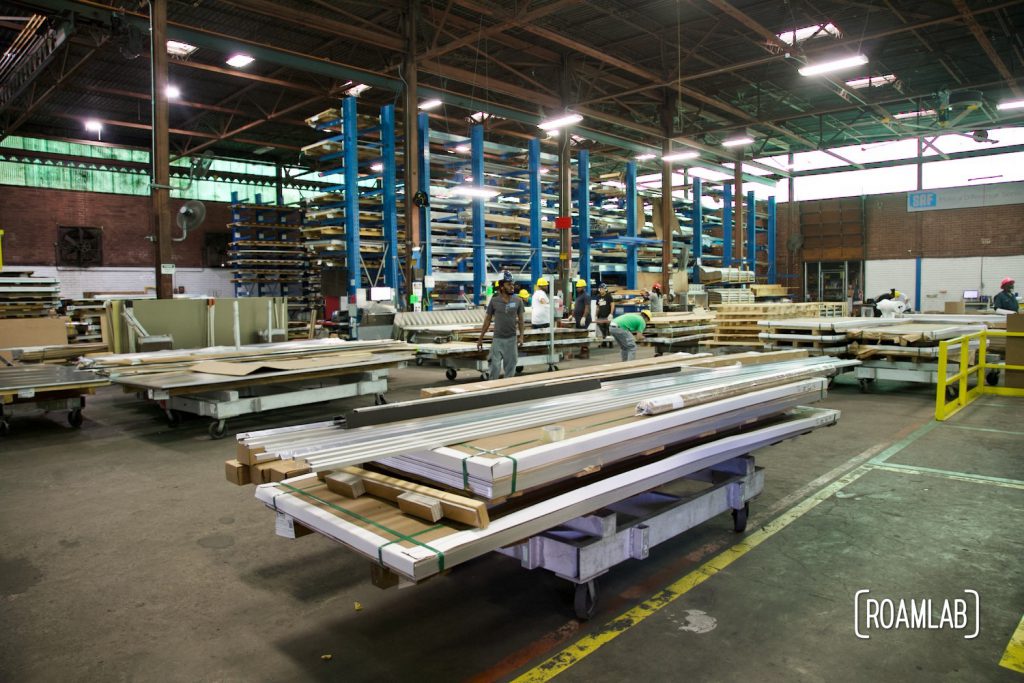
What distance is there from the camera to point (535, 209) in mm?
17672

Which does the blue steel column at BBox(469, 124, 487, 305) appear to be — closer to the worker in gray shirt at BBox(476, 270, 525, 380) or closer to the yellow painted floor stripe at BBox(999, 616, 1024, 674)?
the worker in gray shirt at BBox(476, 270, 525, 380)

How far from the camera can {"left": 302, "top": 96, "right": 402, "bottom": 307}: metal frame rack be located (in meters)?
13.8

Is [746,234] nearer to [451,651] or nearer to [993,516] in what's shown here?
[993,516]

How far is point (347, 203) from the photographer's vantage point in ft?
45.2

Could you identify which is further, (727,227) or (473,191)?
(727,227)

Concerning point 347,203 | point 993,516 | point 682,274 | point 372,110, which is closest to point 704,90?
point 682,274

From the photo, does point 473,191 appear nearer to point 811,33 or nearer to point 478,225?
point 478,225

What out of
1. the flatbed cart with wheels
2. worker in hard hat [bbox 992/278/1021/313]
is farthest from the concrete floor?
worker in hard hat [bbox 992/278/1021/313]

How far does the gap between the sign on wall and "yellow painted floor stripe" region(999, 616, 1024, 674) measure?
28.4 meters

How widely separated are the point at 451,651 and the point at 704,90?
72.5 ft

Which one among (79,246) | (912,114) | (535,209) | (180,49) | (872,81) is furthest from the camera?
(912,114)

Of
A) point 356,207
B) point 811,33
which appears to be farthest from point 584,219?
point 356,207

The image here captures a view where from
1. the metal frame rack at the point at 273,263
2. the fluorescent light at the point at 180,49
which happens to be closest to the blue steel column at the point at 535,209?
the metal frame rack at the point at 273,263

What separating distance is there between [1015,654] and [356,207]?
13.1 m
